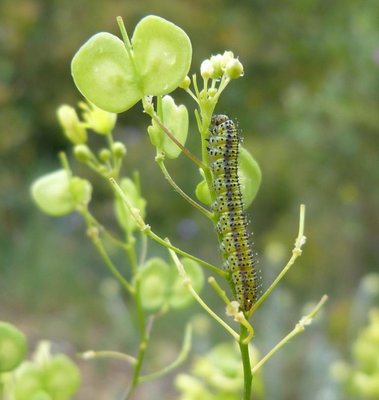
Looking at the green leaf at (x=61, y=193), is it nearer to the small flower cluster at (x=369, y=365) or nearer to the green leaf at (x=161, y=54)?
the green leaf at (x=161, y=54)

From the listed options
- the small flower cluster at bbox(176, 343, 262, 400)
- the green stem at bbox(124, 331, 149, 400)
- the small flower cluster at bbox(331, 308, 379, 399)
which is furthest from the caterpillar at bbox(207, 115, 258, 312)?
the small flower cluster at bbox(331, 308, 379, 399)

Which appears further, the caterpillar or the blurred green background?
the blurred green background

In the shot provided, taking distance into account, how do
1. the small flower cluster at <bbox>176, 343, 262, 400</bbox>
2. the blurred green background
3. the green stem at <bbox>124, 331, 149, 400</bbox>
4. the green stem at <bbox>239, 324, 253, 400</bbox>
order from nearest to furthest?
1. the green stem at <bbox>239, 324, 253, 400</bbox>
2. the green stem at <bbox>124, 331, 149, 400</bbox>
3. the small flower cluster at <bbox>176, 343, 262, 400</bbox>
4. the blurred green background

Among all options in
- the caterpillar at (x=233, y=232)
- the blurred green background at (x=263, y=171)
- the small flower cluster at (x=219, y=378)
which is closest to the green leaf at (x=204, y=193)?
the caterpillar at (x=233, y=232)

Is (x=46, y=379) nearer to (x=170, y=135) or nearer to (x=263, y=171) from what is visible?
(x=170, y=135)

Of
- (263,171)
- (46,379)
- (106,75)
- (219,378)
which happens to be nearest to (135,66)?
(106,75)

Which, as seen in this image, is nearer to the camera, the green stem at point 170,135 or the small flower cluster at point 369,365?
the green stem at point 170,135

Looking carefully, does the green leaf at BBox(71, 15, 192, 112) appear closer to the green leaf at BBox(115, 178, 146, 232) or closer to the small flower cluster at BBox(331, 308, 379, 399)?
the green leaf at BBox(115, 178, 146, 232)

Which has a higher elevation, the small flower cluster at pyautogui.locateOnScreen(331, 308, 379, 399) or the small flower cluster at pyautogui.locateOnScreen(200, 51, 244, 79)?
the small flower cluster at pyautogui.locateOnScreen(200, 51, 244, 79)
